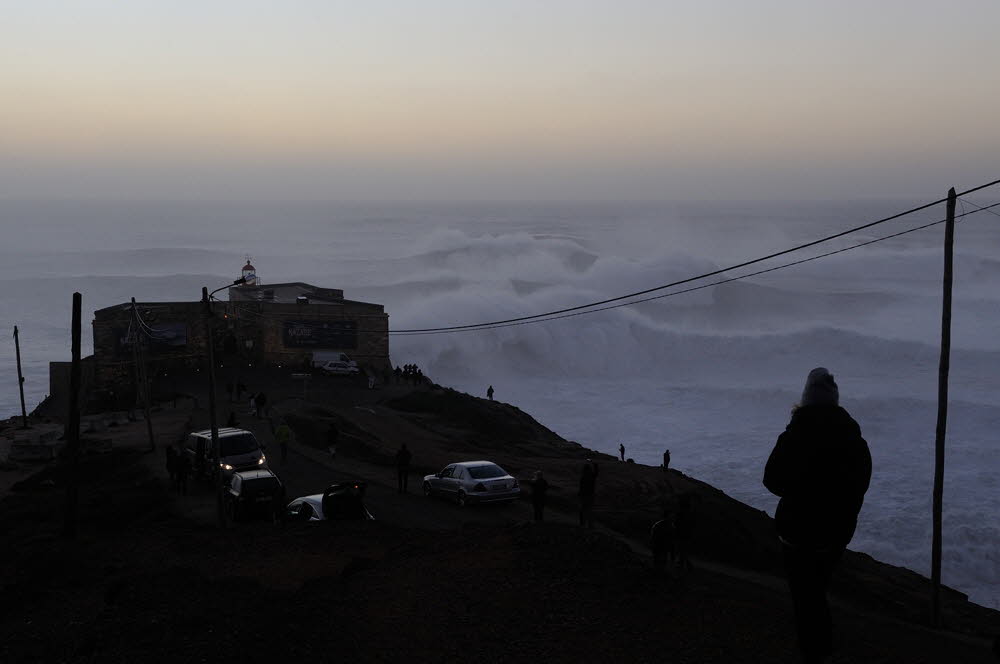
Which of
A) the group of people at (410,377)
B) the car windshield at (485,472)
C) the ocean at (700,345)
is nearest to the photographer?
the car windshield at (485,472)

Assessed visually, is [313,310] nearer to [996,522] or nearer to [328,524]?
[328,524]

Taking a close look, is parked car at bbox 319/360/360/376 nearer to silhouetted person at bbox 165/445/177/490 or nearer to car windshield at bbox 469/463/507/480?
silhouetted person at bbox 165/445/177/490

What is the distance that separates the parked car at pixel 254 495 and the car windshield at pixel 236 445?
3330mm

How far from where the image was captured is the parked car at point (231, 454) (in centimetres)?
2242

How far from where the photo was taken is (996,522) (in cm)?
2908

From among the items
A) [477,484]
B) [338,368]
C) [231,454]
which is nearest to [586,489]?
[477,484]

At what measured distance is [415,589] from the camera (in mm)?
11250

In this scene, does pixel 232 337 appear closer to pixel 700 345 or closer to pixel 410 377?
pixel 410 377

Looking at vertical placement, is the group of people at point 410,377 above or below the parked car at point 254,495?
above

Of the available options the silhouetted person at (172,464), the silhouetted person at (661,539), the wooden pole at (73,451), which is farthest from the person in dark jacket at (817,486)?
the silhouetted person at (172,464)

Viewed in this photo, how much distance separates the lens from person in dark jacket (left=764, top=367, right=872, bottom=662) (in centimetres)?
438

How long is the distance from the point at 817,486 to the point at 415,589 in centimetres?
788

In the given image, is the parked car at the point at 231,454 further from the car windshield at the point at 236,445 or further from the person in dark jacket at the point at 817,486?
the person in dark jacket at the point at 817,486

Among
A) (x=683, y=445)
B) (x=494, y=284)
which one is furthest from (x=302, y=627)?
(x=494, y=284)
